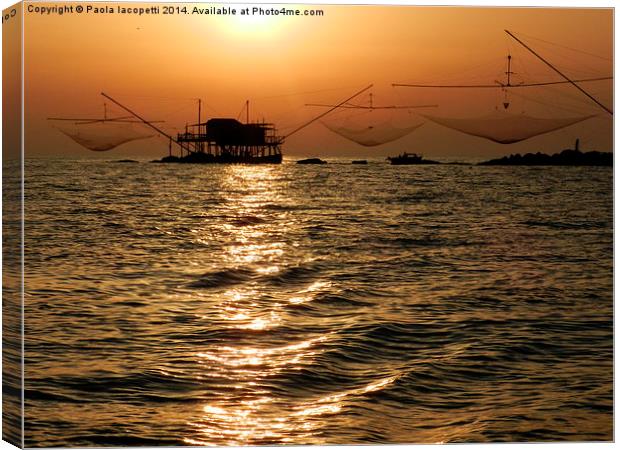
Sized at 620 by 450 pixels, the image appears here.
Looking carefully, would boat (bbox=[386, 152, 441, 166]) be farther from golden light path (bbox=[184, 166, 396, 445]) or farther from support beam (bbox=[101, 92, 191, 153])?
support beam (bbox=[101, 92, 191, 153])

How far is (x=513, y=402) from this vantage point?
8258 mm

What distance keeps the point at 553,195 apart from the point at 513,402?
1.44 m

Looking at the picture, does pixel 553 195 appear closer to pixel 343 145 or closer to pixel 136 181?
pixel 343 145

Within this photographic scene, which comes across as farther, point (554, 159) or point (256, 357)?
point (554, 159)

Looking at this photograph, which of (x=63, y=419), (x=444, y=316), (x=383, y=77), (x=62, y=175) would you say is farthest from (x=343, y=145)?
(x=63, y=419)

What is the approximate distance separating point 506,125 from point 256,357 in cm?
225

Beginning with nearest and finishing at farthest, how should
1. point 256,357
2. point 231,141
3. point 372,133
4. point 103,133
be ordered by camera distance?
point 256,357, point 103,133, point 231,141, point 372,133

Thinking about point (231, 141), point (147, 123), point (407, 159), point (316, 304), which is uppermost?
point (147, 123)

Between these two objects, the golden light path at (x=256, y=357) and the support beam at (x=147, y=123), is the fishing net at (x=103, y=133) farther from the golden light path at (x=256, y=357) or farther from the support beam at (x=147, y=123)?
the golden light path at (x=256, y=357)

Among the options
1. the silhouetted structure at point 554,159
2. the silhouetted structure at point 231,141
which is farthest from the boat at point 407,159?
Result: the silhouetted structure at point 231,141

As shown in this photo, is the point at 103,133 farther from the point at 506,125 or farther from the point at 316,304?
the point at 506,125

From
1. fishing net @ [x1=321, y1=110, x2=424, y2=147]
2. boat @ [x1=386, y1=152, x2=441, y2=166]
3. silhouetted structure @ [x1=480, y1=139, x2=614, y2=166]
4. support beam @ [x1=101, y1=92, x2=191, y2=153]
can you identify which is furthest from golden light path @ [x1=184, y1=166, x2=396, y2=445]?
silhouetted structure @ [x1=480, y1=139, x2=614, y2=166]

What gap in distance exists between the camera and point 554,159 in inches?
348

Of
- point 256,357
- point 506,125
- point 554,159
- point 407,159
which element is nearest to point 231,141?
point 407,159
